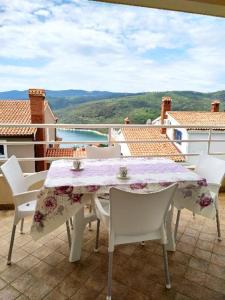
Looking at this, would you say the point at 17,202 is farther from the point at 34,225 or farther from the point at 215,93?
the point at 215,93

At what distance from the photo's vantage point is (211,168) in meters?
2.28

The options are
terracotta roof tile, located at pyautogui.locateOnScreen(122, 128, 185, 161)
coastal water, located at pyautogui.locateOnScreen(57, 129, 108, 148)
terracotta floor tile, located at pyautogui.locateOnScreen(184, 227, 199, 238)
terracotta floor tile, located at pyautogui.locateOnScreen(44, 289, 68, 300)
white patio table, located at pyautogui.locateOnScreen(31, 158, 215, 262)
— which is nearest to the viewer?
terracotta floor tile, located at pyautogui.locateOnScreen(44, 289, 68, 300)

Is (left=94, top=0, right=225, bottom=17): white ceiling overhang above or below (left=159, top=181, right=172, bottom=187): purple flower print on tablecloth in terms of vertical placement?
above

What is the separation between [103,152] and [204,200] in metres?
1.20

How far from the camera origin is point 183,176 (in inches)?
73.9

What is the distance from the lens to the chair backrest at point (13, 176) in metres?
1.84

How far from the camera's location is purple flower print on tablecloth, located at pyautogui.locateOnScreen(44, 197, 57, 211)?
164 centimetres

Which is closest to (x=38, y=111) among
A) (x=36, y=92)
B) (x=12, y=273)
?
(x=36, y=92)

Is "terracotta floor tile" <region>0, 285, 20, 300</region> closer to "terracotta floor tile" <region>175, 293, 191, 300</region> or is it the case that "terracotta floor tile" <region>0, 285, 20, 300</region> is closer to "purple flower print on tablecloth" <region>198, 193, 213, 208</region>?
"terracotta floor tile" <region>175, 293, 191, 300</region>

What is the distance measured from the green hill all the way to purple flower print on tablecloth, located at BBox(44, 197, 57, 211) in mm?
6933

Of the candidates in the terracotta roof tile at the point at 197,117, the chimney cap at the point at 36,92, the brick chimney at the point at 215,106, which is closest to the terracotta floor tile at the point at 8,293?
the chimney cap at the point at 36,92

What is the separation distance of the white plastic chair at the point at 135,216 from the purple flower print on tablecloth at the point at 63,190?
0.23m

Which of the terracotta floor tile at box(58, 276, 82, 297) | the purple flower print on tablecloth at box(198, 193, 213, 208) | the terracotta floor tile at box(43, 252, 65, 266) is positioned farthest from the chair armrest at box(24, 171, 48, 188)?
the purple flower print on tablecloth at box(198, 193, 213, 208)

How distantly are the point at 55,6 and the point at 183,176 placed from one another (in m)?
8.68
